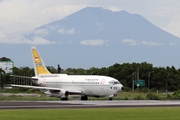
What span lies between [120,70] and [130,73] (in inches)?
618

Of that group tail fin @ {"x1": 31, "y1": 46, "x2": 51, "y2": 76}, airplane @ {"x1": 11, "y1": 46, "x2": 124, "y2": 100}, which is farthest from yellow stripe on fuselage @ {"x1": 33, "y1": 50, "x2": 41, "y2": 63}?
airplane @ {"x1": 11, "y1": 46, "x2": 124, "y2": 100}

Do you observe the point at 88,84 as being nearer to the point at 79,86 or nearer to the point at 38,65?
the point at 79,86

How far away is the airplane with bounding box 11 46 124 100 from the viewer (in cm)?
6825

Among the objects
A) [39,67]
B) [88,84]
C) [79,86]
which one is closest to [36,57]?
[39,67]

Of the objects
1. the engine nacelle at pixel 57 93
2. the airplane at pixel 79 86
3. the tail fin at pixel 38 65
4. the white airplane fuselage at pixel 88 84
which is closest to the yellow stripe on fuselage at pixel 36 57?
the tail fin at pixel 38 65

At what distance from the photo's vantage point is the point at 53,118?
29.4 meters

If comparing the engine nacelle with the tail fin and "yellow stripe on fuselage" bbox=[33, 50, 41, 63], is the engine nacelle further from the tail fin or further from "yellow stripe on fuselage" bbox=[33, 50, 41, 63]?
"yellow stripe on fuselage" bbox=[33, 50, 41, 63]

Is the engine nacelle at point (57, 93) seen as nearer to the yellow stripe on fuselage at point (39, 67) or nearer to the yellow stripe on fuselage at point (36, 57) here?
the yellow stripe on fuselage at point (39, 67)

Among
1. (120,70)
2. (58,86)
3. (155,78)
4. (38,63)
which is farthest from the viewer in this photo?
(120,70)

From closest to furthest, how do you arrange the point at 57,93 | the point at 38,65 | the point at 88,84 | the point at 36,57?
1. the point at 88,84
2. the point at 57,93
3. the point at 38,65
4. the point at 36,57

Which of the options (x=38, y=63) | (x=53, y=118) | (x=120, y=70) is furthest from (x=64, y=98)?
(x=120, y=70)

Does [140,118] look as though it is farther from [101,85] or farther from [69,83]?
[69,83]

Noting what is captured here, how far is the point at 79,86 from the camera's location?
71.5 m

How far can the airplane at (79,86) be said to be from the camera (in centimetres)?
6825
